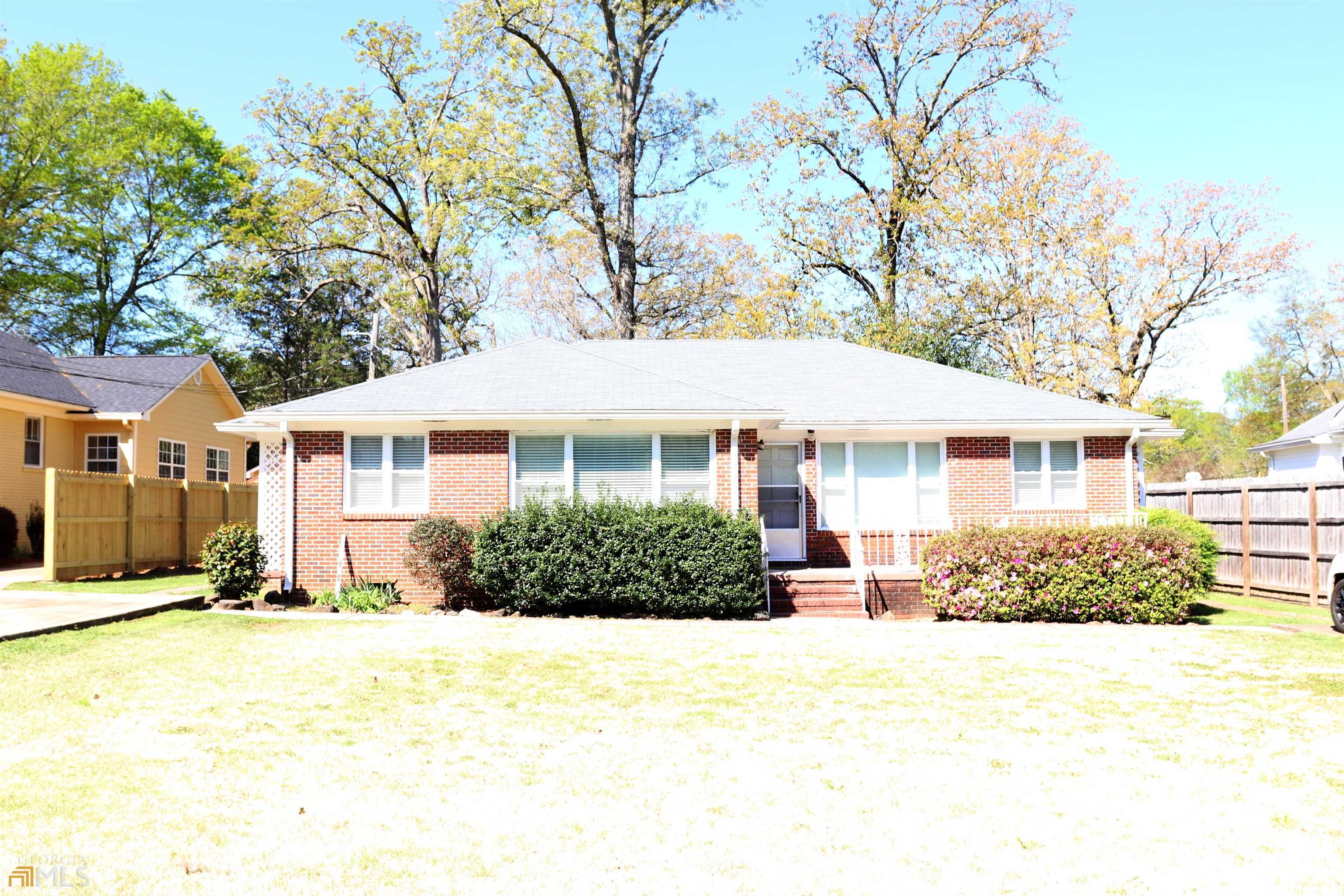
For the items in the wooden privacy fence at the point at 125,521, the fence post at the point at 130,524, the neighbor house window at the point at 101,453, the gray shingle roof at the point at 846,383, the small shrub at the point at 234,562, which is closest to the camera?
the small shrub at the point at 234,562

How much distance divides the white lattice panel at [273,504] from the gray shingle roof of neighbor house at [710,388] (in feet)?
3.13

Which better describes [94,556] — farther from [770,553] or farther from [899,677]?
[899,677]

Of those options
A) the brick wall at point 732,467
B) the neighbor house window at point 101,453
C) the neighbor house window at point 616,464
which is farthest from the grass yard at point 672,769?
the neighbor house window at point 101,453

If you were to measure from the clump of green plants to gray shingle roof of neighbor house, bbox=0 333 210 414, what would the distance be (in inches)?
458

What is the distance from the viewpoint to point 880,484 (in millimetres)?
17594

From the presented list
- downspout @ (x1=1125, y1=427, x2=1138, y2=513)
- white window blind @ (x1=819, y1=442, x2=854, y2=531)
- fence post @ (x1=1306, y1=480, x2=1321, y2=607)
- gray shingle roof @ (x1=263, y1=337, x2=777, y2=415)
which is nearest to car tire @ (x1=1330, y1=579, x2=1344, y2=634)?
fence post @ (x1=1306, y1=480, x2=1321, y2=607)

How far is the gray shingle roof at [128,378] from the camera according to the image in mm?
24516

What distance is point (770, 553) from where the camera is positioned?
57.1 feet

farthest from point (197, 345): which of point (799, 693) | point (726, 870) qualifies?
point (726, 870)

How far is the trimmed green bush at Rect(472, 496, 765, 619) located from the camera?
545 inches

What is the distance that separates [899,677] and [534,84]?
2775 cm

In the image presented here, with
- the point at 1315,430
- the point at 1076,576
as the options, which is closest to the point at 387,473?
the point at 1076,576

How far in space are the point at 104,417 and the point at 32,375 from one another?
72.7 inches

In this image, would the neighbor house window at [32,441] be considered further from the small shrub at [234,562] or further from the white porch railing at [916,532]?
the white porch railing at [916,532]
